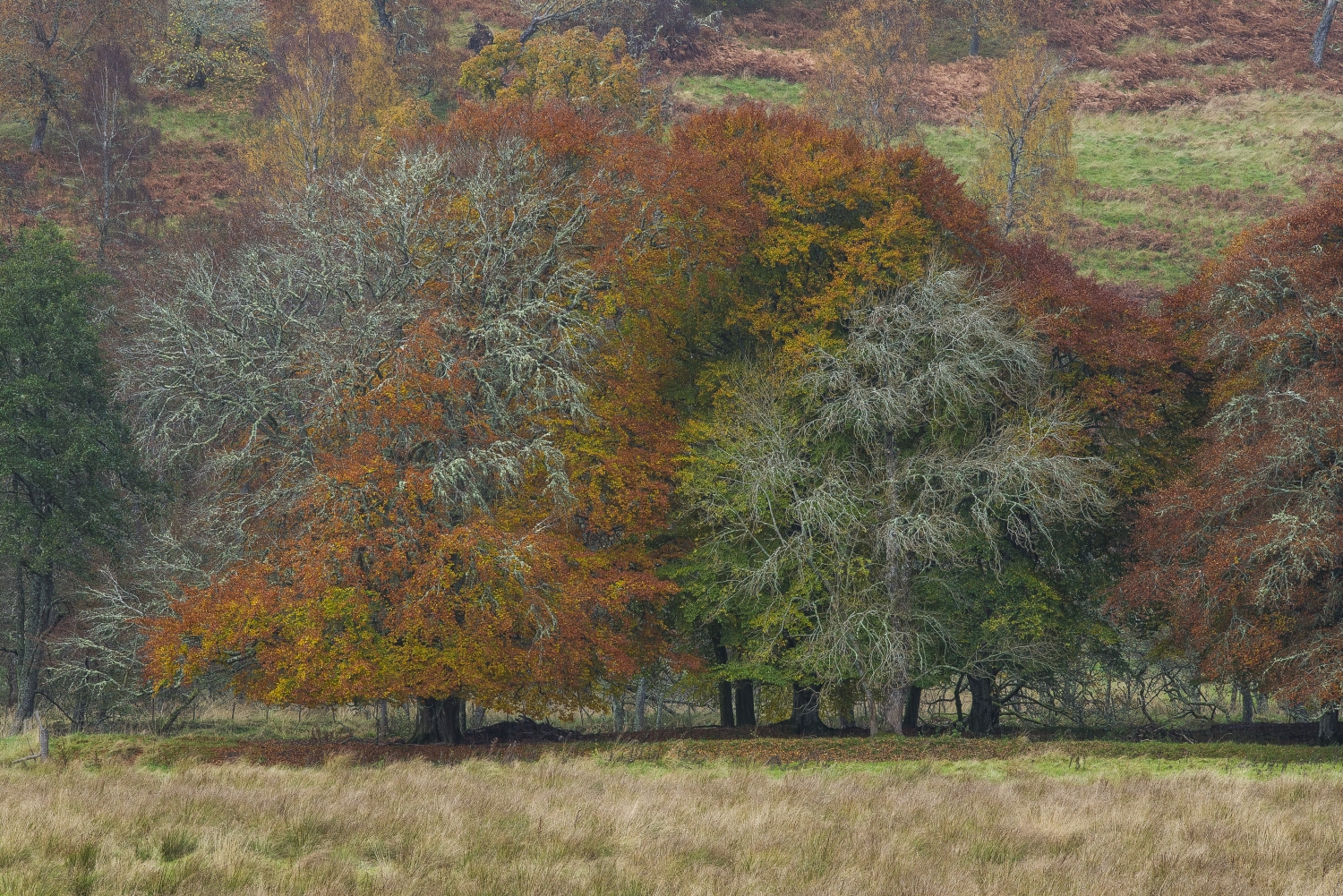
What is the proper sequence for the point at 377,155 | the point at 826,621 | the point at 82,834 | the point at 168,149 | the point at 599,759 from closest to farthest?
the point at 82,834, the point at 599,759, the point at 826,621, the point at 377,155, the point at 168,149

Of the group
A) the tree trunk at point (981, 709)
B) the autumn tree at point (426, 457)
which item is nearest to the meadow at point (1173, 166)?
the tree trunk at point (981, 709)

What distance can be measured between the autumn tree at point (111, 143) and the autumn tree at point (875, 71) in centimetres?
3515

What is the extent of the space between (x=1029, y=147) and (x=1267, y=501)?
3497cm

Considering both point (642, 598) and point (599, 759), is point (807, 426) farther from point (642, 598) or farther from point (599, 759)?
point (599, 759)

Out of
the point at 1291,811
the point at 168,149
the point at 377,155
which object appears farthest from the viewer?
the point at 168,149

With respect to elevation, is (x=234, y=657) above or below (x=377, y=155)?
below

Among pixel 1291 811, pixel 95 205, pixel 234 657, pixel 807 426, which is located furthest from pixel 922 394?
pixel 95 205

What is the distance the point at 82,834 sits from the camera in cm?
999

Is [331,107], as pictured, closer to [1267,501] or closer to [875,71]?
[875,71]

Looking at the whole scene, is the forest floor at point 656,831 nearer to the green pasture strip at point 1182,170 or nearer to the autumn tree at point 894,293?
the autumn tree at point 894,293

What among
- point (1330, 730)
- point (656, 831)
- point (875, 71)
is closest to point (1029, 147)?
point (875, 71)

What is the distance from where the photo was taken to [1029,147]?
54844 millimetres

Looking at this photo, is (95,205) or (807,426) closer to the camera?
(807,426)

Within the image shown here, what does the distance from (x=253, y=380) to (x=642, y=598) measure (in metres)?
10.3
